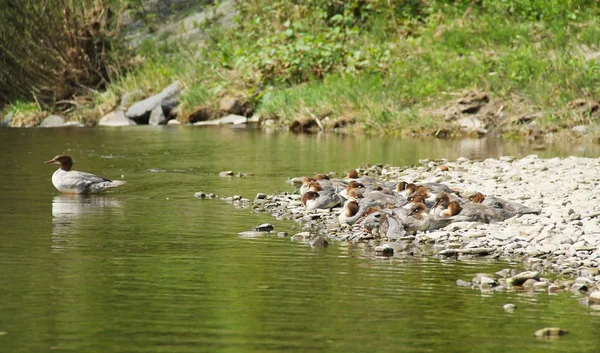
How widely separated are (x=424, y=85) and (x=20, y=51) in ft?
53.5

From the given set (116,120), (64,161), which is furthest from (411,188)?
(116,120)

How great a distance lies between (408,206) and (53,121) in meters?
25.4

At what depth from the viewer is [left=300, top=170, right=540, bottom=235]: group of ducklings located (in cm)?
1208

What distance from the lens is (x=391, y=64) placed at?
31.0 meters

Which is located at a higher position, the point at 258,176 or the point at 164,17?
the point at 164,17

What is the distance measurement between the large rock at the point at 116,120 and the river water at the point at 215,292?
18997 mm

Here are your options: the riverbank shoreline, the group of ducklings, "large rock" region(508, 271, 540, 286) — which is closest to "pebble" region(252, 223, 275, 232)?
the riverbank shoreline

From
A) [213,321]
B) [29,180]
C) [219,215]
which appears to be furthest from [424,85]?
[213,321]

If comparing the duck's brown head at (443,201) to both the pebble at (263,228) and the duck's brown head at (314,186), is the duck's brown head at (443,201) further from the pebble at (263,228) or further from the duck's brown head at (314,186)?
the duck's brown head at (314,186)

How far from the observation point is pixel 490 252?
34.9 feet

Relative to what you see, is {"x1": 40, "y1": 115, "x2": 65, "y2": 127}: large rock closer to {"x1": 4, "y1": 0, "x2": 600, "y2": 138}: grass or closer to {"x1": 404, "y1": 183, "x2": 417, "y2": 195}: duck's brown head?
{"x1": 4, "y1": 0, "x2": 600, "y2": 138}: grass

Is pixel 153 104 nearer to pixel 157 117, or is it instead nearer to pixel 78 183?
pixel 157 117

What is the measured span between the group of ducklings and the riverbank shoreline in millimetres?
137

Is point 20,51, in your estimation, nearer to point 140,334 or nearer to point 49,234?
point 49,234
